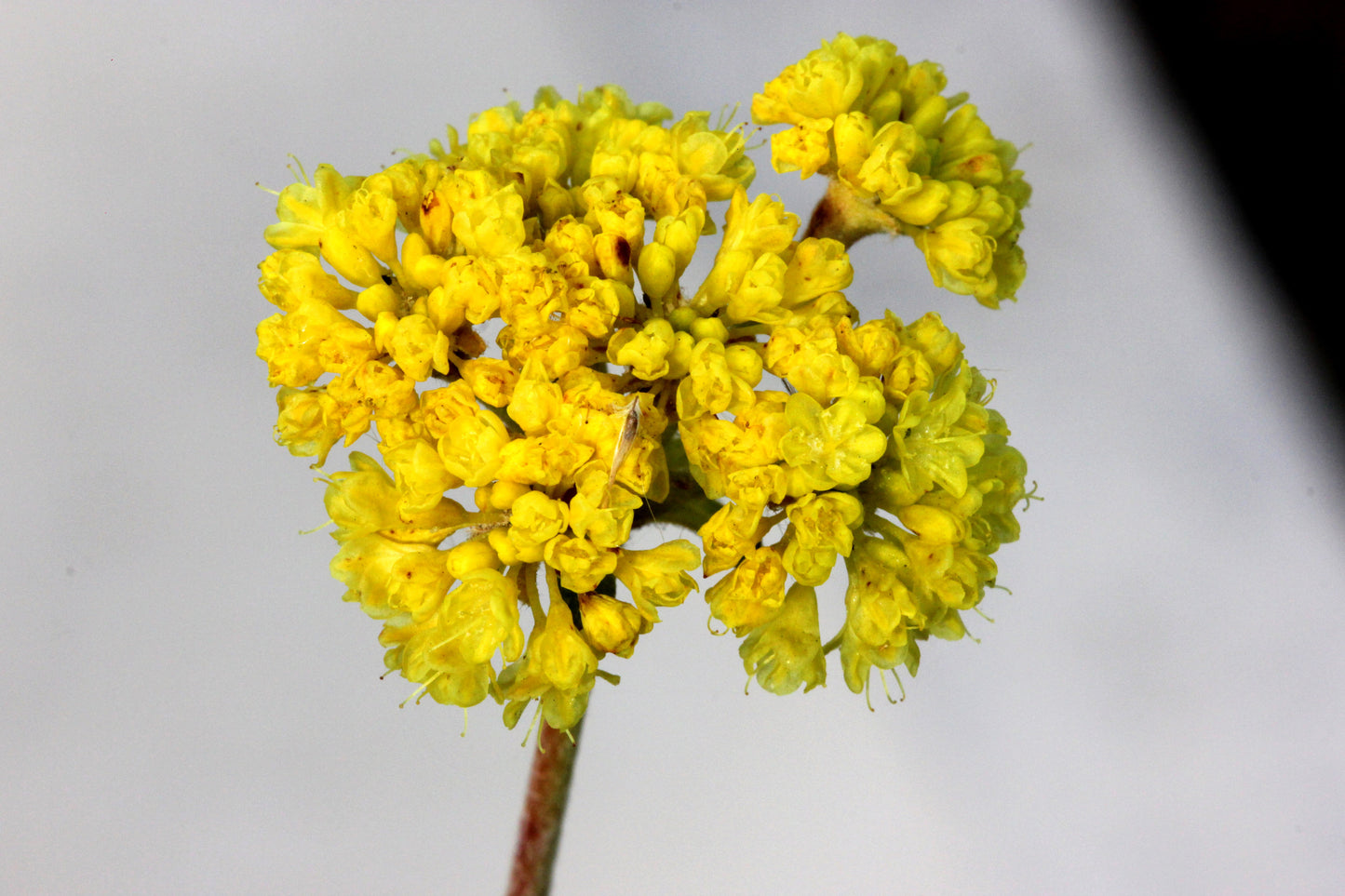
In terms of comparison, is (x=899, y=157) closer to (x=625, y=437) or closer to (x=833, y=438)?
(x=833, y=438)

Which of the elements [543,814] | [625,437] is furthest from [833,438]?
[543,814]

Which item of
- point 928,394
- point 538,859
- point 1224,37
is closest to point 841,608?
point 538,859

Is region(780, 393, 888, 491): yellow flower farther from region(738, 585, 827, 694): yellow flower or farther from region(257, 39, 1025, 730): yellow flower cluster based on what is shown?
region(738, 585, 827, 694): yellow flower

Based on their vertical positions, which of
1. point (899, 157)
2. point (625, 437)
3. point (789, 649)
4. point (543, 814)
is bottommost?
point (543, 814)

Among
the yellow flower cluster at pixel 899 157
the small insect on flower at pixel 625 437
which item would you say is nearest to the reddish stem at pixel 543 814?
the small insect on flower at pixel 625 437

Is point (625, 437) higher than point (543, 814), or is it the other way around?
point (625, 437)

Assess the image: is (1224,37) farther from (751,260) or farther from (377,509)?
(377,509)
